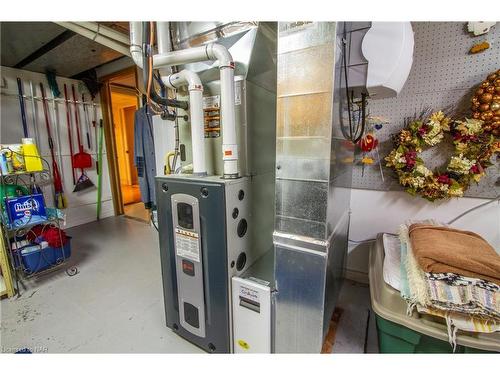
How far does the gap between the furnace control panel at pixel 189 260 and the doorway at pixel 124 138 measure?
2.85 m

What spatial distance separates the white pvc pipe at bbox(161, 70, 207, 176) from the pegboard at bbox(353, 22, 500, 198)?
4.54 feet

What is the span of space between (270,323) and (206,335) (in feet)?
1.46

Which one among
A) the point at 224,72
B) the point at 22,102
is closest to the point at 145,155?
the point at 22,102

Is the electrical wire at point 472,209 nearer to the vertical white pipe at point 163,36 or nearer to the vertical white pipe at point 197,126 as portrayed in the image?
the vertical white pipe at point 197,126

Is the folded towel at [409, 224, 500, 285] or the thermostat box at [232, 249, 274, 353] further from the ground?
the folded towel at [409, 224, 500, 285]

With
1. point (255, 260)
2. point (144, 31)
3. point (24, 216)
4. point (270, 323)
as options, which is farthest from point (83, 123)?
point (270, 323)

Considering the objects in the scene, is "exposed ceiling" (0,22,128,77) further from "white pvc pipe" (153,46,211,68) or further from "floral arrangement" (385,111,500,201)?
"floral arrangement" (385,111,500,201)

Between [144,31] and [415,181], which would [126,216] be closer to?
[144,31]

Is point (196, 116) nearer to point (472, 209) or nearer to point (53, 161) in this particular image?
point (472, 209)

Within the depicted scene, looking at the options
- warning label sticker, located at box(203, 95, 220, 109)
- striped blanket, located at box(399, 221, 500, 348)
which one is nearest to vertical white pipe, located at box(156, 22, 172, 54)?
warning label sticker, located at box(203, 95, 220, 109)

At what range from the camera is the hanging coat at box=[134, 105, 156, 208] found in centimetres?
295

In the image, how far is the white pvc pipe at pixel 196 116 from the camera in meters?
1.26

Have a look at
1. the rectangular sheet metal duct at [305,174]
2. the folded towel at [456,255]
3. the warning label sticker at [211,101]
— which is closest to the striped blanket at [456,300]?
the folded towel at [456,255]
